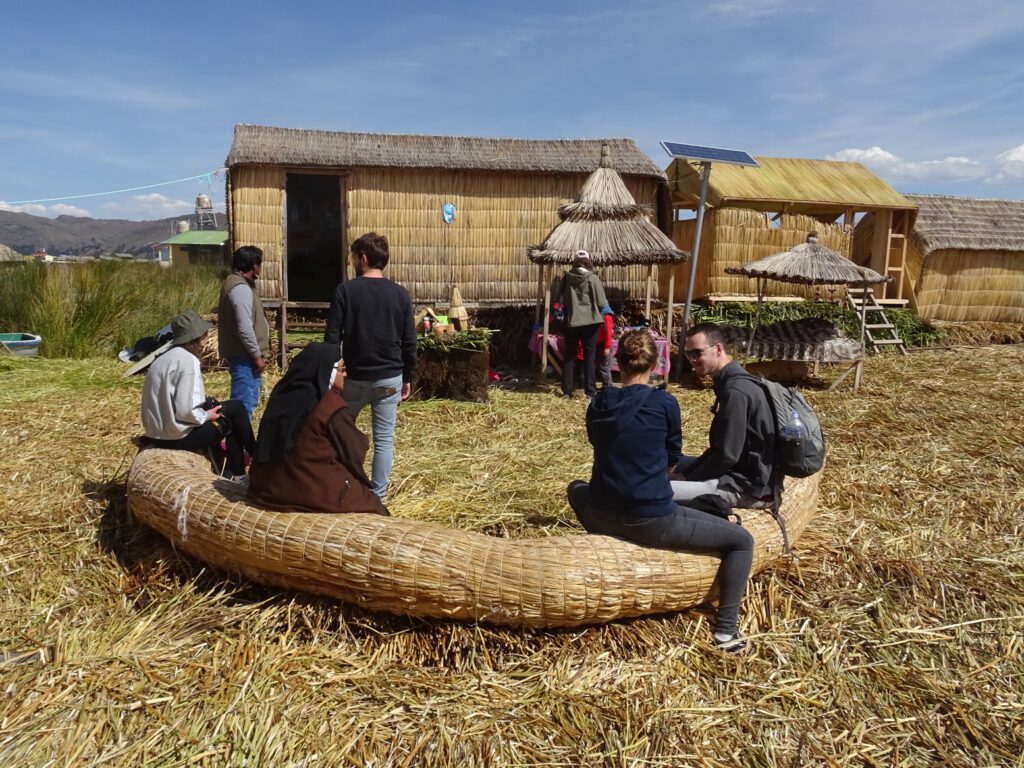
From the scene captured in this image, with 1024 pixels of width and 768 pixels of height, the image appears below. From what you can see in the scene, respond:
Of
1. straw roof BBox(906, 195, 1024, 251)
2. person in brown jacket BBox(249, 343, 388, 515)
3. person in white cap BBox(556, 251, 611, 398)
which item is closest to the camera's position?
person in brown jacket BBox(249, 343, 388, 515)

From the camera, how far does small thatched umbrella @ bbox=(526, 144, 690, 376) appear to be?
10125 mm

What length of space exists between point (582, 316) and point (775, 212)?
6.93 m

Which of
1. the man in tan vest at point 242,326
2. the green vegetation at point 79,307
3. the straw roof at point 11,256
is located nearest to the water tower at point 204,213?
the straw roof at point 11,256

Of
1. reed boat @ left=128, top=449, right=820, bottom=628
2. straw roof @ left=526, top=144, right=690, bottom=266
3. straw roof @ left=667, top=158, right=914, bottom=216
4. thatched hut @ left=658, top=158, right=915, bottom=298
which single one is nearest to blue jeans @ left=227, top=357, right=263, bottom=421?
reed boat @ left=128, top=449, right=820, bottom=628

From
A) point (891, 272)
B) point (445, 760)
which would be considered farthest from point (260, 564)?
point (891, 272)

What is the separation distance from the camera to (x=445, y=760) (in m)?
2.76

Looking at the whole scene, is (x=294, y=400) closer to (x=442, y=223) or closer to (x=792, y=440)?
(x=792, y=440)

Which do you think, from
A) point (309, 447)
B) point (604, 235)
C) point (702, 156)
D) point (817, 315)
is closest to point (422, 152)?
point (604, 235)

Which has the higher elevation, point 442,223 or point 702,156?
point 702,156

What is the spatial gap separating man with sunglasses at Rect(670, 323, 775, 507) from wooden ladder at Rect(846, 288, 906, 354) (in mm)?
10959

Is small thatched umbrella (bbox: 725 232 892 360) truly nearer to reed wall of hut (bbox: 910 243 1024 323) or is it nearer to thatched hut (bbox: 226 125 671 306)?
thatched hut (bbox: 226 125 671 306)

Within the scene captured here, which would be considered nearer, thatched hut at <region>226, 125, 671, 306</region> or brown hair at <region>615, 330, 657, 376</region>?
brown hair at <region>615, 330, 657, 376</region>

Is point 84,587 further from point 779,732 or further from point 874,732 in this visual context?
point 874,732

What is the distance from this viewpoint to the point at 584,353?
30.7ft
